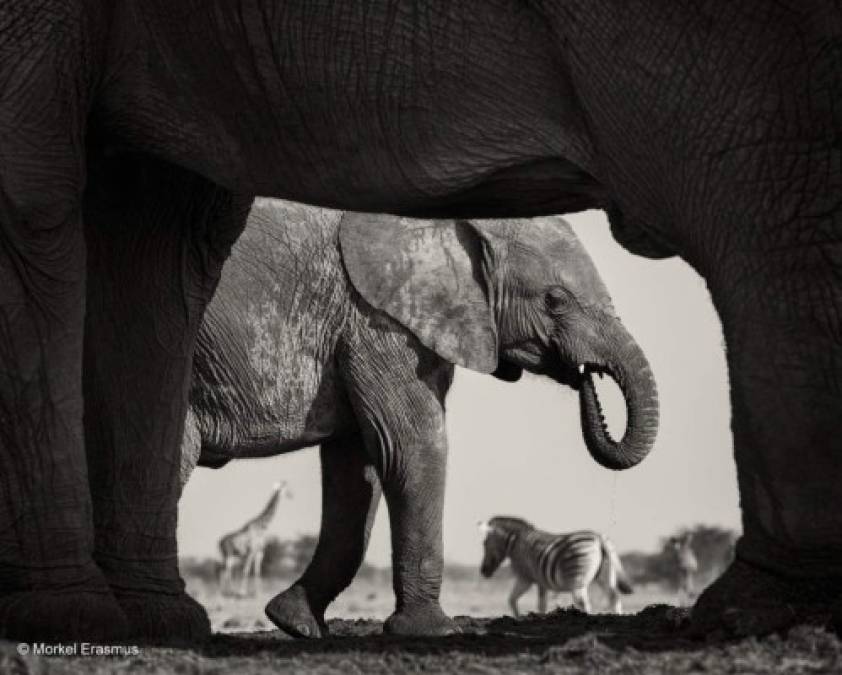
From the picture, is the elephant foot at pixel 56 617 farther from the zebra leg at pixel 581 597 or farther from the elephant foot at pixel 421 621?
the zebra leg at pixel 581 597

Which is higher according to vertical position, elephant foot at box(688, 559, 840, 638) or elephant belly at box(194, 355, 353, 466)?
elephant belly at box(194, 355, 353, 466)

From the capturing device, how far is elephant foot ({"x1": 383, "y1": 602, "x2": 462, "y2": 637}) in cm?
669

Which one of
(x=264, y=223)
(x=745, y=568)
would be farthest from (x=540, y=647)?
(x=264, y=223)

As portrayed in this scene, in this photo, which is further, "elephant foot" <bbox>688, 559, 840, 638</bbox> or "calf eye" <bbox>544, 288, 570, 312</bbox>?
"calf eye" <bbox>544, 288, 570, 312</bbox>

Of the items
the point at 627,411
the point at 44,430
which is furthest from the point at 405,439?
the point at 44,430

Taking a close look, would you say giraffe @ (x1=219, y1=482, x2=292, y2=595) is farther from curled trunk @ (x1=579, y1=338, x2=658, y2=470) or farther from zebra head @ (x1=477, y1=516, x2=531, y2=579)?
curled trunk @ (x1=579, y1=338, x2=658, y2=470)

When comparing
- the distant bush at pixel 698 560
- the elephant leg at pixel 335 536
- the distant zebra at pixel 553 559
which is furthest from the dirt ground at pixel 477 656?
the distant bush at pixel 698 560

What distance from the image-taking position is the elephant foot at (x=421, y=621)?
6691 mm

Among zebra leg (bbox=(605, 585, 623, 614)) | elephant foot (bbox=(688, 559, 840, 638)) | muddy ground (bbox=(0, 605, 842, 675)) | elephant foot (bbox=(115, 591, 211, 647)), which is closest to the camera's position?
muddy ground (bbox=(0, 605, 842, 675))

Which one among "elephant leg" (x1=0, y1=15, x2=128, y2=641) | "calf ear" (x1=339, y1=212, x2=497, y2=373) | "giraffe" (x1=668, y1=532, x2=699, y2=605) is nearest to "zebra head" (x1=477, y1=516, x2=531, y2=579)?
"giraffe" (x1=668, y1=532, x2=699, y2=605)

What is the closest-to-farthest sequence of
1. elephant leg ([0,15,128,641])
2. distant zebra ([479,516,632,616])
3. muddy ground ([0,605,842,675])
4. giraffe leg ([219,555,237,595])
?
muddy ground ([0,605,842,675]), elephant leg ([0,15,128,641]), distant zebra ([479,516,632,616]), giraffe leg ([219,555,237,595])

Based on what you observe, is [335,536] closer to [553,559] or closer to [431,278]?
[431,278]

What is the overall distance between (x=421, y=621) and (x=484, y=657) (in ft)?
11.7

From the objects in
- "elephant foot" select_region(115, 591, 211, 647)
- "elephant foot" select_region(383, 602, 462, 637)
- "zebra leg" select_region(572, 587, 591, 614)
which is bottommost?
"elephant foot" select_region(115, 591, 211, 647)
